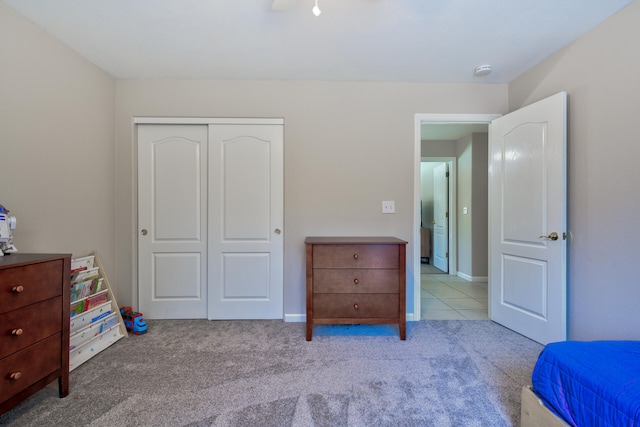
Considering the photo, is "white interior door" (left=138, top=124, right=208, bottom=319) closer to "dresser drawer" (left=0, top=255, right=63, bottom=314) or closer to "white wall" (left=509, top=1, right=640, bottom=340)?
"dresser drawer" (left=0, top=255, right=63, bottom=314)

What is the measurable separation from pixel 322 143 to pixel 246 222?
1099mm

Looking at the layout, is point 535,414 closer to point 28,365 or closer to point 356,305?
point 356,305

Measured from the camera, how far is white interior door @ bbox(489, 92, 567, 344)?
6.91 feet

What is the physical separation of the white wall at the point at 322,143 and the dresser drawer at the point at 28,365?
1.31 m

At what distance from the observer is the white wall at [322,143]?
8.84ft

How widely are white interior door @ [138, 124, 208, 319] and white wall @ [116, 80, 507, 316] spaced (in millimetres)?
124

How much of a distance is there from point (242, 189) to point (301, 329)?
1462mm

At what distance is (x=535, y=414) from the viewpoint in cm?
121

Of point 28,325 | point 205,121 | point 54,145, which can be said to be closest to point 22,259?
point 28,325

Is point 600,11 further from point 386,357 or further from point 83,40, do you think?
point 83,40

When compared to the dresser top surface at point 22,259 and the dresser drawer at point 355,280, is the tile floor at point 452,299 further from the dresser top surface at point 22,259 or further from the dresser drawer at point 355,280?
the dresser top surface at point 22,259

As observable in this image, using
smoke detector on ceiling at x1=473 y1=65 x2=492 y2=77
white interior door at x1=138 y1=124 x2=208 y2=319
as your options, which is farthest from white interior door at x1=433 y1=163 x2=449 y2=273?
white interior door at x1=138 y1=124 x2=208 y2=319

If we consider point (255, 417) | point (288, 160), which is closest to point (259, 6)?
point (288, 160)

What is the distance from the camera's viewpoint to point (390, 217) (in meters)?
2.74
